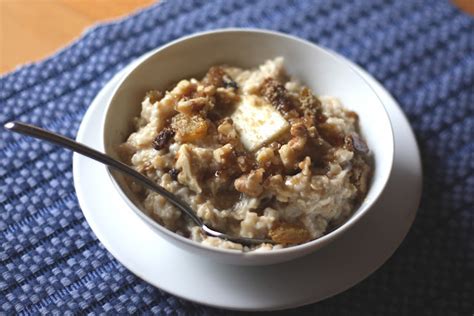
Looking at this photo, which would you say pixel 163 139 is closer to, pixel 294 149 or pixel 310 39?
pixel 294 149

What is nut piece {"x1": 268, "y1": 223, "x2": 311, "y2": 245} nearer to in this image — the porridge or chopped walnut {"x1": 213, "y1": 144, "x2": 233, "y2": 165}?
→ the porridge

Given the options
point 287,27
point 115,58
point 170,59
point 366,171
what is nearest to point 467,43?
point 287,27

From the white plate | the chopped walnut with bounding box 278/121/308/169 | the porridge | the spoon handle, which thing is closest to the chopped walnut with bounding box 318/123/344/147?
the porridge

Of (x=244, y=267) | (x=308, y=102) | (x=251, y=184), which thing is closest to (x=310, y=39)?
(x=308, y=102)

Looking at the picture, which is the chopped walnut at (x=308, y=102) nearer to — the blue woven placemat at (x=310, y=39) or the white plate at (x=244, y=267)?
the white plate at (x=244, y=267)

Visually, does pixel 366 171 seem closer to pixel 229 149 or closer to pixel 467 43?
pixel 229 149

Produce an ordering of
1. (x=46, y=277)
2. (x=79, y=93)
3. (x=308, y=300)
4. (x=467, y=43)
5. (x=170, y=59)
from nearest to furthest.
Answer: (x=308, y=300) → (x=46, y=277) → (x=170, y=59) → (x=79, y=93) → (x=467, y=43)
